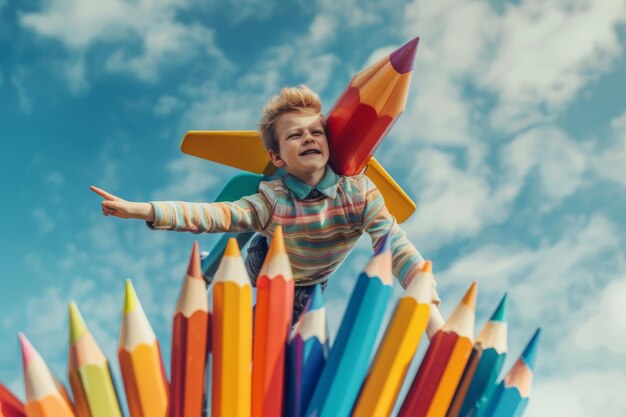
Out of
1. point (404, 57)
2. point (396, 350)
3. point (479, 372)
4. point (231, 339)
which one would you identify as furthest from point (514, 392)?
point (404, 57)

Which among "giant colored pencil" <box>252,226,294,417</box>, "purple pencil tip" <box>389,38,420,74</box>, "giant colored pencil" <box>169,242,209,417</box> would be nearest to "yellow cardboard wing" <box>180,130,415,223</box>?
"purple pencil tip" <box>389,38,420,74</box>

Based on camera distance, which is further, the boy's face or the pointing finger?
the boy's face

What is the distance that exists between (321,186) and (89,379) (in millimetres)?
1304

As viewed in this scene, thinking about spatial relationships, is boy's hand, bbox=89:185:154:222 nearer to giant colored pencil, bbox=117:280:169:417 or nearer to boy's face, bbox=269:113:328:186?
giant colored pencil, bbox=117:280:169:417

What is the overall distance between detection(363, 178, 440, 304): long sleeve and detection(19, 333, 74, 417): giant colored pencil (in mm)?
1338

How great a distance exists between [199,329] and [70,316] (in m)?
0.39

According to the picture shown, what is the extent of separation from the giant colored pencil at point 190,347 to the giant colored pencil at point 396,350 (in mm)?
500

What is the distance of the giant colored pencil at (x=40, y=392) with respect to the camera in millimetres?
2100

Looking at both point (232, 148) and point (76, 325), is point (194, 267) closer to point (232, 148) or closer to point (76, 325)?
point (76, 325)

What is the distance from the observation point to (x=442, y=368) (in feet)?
7.46

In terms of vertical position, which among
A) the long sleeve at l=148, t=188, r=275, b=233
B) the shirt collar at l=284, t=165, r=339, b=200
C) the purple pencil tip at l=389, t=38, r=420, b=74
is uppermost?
the purple pencil tip at l=389, t=38, r=420, b=74

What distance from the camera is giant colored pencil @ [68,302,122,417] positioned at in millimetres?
2139

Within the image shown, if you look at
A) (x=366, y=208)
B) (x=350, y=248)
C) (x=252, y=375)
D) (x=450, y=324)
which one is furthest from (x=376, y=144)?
(x=252, y=375)

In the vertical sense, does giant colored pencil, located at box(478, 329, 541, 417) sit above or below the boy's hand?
below
